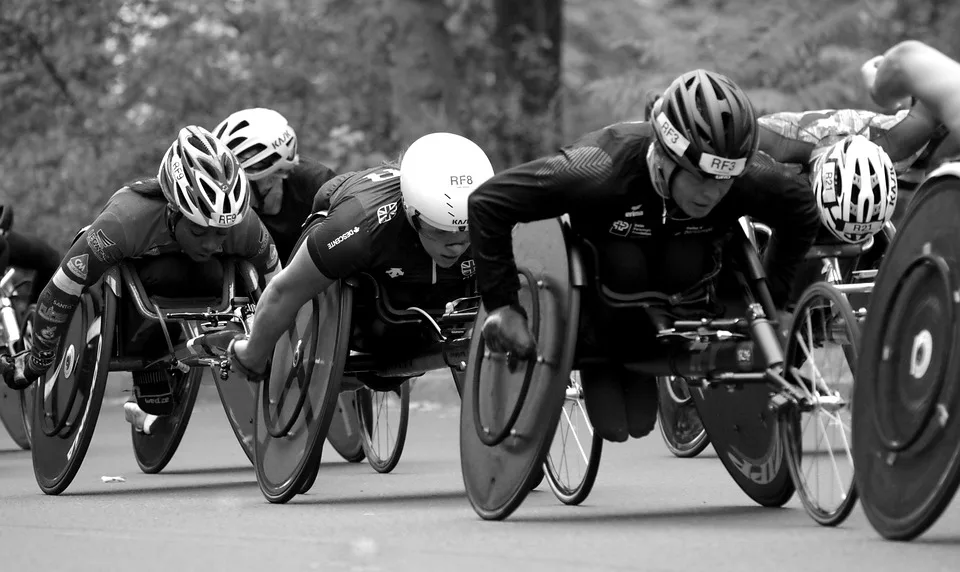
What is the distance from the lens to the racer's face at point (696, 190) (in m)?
6.84

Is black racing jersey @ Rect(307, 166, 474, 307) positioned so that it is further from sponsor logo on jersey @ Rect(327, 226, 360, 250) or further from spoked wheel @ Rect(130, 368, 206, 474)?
spoked wheel @ Rect(130, 368, 206, 474)

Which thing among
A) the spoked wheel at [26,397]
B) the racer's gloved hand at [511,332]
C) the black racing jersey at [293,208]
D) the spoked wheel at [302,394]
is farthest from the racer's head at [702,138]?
the spoked wheel at [26,397]

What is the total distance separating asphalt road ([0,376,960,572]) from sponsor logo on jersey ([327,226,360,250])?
46.7 inches

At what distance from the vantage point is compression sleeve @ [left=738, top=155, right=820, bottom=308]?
7.09 meters

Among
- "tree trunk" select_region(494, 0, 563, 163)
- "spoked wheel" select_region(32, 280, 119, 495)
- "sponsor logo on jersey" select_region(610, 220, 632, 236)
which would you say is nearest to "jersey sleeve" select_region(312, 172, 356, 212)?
"spoked wheel" select_region(32, 280, 119, 495)

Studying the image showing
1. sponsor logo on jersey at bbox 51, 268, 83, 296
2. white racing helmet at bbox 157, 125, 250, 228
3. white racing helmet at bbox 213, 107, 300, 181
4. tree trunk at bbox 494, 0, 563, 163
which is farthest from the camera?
tree trunk at bbox 494, 0, 563, 163

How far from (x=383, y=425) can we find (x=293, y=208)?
1513 mm

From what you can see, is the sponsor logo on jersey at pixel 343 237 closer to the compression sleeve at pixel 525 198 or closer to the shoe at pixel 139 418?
the compression sleeve at pixel 525 198

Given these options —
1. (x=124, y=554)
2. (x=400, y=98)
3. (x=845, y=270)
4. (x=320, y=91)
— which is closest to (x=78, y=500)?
(x=124, y=554)

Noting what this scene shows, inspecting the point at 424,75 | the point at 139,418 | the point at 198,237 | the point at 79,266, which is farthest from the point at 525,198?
the point at 424,75

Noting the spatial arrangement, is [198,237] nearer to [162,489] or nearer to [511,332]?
[162,489]

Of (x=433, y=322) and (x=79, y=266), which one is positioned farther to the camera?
(x=79, y=266)

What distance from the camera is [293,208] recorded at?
11.4m

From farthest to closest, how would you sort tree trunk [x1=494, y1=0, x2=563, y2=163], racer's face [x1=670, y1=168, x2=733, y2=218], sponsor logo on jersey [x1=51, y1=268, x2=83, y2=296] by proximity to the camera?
→ tree trunk [x1=494, y1=0, x2=563, y2=163], sponsor logo on jersey [x1=51, y1=268, x2=83, y2=296], racer's face [x1=670, y1=168, x2=733, y2=218]
